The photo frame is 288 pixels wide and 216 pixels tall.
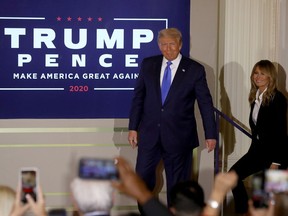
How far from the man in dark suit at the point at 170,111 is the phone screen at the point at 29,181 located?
2.70 meters

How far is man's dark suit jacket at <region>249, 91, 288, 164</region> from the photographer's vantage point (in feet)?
20.4

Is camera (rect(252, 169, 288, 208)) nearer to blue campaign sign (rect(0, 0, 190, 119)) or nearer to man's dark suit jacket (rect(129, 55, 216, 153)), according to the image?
man's dark suit jacket (rect(129, 55, 216, 153))

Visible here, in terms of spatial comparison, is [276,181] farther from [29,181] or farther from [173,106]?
[173,106]

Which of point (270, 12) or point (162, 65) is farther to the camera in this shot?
point (270, 12)

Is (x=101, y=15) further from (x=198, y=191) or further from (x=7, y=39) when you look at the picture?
(x=198, y=191)

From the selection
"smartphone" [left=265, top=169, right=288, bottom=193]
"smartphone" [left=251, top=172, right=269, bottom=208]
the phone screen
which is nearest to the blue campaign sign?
the phone screen

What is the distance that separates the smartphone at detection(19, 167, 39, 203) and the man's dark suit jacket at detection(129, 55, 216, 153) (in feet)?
8.85

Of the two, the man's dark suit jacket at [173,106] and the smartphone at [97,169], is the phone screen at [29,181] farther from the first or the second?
the man's dark suit jacket at [173,106]

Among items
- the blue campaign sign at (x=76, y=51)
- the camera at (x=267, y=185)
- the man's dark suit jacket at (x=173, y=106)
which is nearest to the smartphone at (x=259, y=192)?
the camera at (x=267, y=185)

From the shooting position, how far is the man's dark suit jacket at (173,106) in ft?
19.9

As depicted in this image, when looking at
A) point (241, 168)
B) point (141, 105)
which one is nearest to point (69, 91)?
point (141, 105)

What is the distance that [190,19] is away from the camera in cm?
689

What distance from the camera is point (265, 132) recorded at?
625cm

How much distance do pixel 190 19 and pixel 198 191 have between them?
139 inches
